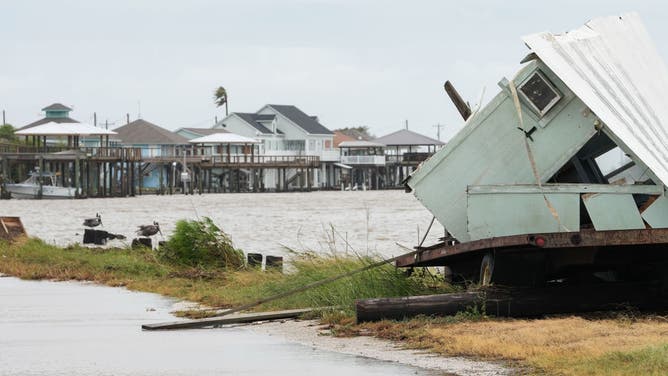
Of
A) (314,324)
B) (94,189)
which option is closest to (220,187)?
(94,189)

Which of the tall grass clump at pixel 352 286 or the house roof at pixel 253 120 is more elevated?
the house roof at pixel 253 120

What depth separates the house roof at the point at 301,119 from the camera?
146950mm

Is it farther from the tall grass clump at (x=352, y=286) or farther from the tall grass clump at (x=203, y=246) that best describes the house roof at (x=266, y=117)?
the tall grass clump at (x=352, y=286)

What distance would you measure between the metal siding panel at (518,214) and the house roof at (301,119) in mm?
131033

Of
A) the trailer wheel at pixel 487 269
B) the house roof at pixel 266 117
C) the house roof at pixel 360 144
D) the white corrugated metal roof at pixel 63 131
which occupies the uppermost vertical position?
the house roof at pixel 266 117

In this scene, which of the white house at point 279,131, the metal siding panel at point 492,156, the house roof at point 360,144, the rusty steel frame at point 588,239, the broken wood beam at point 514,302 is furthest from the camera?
the house roof at point 360,144

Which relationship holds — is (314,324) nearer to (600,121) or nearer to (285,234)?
(600,121)

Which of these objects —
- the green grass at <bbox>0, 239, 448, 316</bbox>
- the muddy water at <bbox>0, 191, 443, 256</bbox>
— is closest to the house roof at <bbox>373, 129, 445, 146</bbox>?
the muddy water at <bbox>0, 191, 443, 256</bbox>

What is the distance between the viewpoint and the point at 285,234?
51.6m

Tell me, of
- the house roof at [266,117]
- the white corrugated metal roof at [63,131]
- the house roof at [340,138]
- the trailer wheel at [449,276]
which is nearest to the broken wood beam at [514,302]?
the trailer wheel at [449,276]

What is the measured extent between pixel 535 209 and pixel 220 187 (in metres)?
124

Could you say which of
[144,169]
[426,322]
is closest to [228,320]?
[426,322]

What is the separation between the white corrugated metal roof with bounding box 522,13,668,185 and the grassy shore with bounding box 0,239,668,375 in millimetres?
1904

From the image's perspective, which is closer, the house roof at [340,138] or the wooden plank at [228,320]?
the wooden plank at [228,320]
